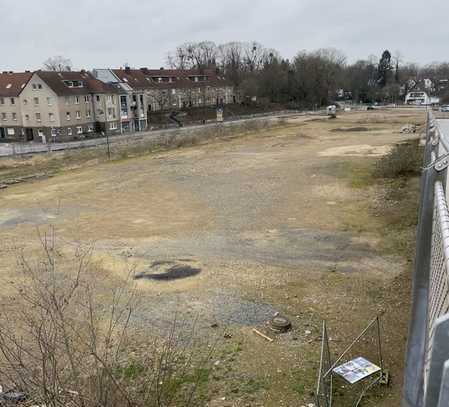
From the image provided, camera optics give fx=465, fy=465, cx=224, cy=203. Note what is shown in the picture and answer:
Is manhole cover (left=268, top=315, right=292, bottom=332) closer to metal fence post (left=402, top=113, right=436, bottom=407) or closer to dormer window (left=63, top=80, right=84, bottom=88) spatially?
metal fence post (left=402, top=113, right=436, bottom=407)

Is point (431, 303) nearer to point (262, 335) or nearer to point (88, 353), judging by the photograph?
point (88, 353)

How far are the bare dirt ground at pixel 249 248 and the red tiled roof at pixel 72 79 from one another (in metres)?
→ 29.4

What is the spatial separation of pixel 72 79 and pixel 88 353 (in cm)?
5866

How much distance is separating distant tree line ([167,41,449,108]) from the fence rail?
81993mm

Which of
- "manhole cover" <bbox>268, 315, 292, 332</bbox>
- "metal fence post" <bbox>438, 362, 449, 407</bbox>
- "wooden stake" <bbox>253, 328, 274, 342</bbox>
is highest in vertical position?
"metal fence post" <bbox>438, 362, 449, 407</bbox>

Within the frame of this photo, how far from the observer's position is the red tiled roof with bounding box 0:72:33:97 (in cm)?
5959

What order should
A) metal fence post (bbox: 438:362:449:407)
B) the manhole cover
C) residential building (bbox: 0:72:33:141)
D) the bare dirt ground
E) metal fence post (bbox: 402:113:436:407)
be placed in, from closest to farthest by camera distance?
metal fence post (bbox: 438:362:449:407)
metal fence post (bbox: 402:113:436:407)
the bare dirt ground
the manhole cover
residential building (bbox: 0:72:33:141)

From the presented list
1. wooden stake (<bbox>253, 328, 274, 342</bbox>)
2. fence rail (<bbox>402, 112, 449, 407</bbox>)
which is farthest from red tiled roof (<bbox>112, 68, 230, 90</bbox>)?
fence rail (<bbox>402, 112, 449, 407</bbox>)

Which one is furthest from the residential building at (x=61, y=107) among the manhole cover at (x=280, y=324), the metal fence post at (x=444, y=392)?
the metal fence post at (x=444, y=392)

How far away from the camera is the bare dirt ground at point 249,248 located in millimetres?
9320

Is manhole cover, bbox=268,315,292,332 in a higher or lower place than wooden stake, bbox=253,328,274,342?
higher

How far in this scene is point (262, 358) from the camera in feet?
30.0

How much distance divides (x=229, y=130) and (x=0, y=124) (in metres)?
30.7

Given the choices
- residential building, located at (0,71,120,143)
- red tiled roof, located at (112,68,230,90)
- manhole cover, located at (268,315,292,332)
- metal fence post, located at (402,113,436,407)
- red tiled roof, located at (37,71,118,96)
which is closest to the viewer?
metal fence post, located at (402,113,436,407)
